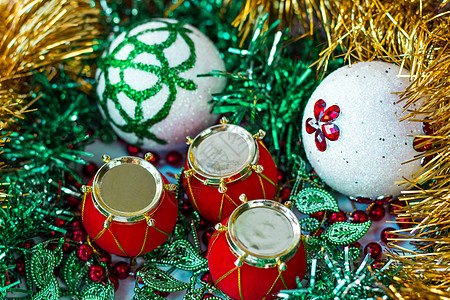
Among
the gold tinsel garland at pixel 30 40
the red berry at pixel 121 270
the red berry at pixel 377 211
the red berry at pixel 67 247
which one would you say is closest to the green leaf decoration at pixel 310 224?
the red berry at pixel 377 211

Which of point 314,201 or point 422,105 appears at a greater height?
point 422,105

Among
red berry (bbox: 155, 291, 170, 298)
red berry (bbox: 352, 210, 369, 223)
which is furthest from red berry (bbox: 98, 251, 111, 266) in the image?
red berry (bbox: 352, 210, 369, 223)

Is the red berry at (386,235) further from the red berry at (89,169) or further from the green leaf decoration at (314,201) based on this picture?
the red berry at (89,169)

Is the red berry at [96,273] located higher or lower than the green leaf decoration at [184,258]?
lower

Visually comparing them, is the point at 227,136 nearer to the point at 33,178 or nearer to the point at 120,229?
the point at 120,229

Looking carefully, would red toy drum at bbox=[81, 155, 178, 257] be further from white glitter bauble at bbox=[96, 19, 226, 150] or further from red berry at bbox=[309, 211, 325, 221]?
red berry at bbox=[309, 211, 325, 221]

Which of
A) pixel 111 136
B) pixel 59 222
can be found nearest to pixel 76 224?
pixel 59 222

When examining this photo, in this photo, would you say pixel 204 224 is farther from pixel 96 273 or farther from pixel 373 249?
pixel 373 249
